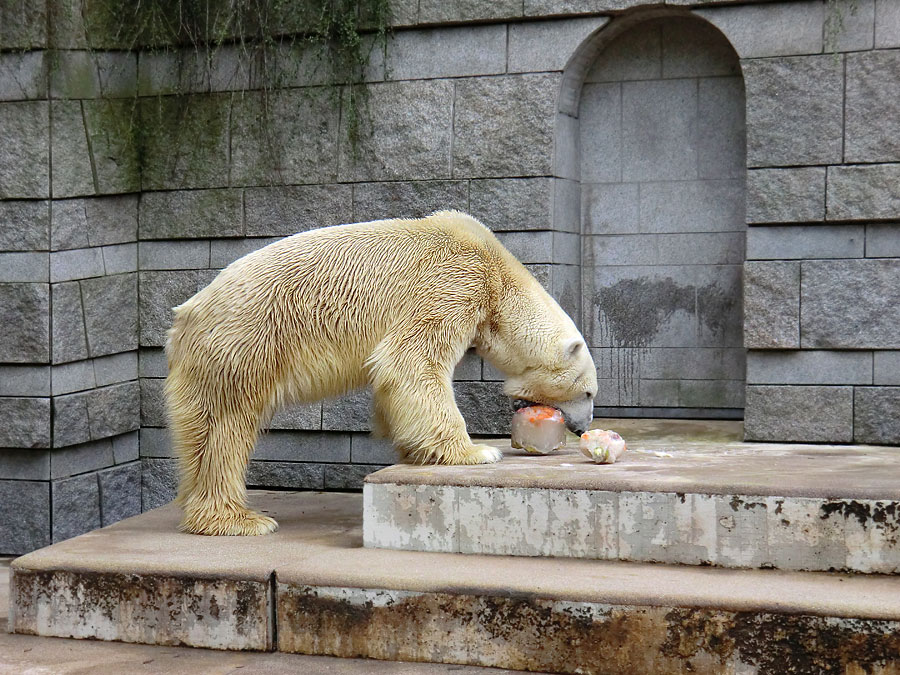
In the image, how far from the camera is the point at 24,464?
6.52 meters

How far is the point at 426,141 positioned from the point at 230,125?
1.26 m

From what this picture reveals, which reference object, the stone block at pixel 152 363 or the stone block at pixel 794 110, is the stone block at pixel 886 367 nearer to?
the stone block at pixel 794 110

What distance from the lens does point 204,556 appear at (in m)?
4.54

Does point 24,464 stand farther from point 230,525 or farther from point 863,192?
point 863,192

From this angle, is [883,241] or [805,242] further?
[805,242]

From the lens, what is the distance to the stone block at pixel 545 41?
635 centimetres

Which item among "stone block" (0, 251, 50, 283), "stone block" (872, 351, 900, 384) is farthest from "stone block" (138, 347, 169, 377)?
"stone block" (872, 351, 900, 384)

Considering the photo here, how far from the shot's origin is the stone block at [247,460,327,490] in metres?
6.93

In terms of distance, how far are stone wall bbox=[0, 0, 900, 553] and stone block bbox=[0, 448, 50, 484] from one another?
0.03 feet

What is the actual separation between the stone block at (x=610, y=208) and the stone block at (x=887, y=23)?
161cm

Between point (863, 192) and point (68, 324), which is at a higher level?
point (863, 192)

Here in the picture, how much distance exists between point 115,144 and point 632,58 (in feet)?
10.4

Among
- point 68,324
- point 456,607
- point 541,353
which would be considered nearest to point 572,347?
point 541,353

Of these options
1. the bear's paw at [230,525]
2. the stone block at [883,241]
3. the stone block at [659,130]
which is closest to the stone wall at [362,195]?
the stone block at [883,241]
